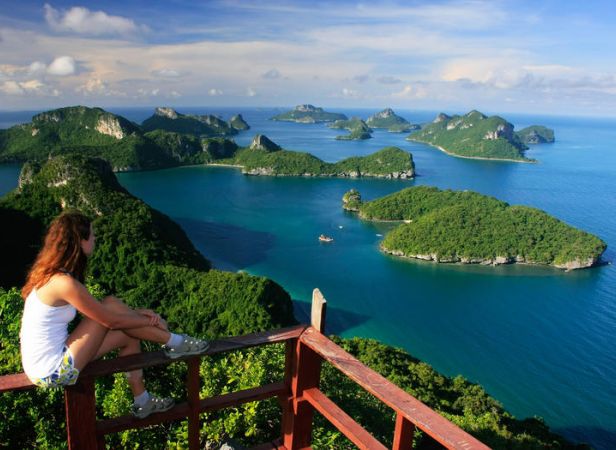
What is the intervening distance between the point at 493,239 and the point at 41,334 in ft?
132

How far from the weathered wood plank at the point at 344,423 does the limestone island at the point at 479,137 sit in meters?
109

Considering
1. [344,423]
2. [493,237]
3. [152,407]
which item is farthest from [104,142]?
[344,423]

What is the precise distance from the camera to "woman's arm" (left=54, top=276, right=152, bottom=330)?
7.25 ft

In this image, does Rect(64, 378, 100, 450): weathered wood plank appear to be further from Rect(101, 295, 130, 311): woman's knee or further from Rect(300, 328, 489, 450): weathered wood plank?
Rect(300, 328, 489, 450): weathered wood plank

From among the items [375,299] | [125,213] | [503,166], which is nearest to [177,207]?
[125,213]

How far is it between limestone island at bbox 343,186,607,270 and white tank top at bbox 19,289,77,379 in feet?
119

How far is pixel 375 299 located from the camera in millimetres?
29484

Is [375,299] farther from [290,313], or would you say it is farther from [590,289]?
[590,289]

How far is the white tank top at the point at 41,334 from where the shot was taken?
87.1 inches

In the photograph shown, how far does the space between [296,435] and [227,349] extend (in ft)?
2.49

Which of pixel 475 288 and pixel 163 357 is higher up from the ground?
pixel 163 357

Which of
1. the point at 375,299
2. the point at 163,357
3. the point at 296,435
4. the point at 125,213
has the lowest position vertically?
the point at 375,299

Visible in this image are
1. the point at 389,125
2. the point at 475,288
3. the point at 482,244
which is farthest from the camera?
the point at 389,125

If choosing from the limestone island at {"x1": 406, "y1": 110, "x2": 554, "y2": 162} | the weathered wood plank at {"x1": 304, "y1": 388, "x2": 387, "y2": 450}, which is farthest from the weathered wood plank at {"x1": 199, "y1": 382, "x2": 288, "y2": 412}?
the limestone island at {"x1": 406, "y1": 110, "x2": 554, "y2": 162}
